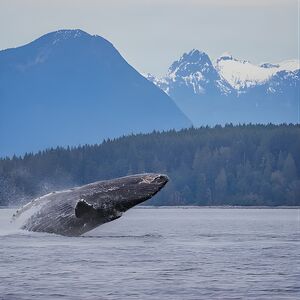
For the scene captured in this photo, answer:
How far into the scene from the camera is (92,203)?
1351 inches

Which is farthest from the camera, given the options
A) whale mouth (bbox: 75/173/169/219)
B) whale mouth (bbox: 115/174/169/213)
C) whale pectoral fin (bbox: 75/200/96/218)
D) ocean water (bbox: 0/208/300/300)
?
whale mouth (bbox: 115/174/169/213)

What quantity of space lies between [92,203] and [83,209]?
1.25 ft

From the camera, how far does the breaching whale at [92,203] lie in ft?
113

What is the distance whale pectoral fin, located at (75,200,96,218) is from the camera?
3388cm

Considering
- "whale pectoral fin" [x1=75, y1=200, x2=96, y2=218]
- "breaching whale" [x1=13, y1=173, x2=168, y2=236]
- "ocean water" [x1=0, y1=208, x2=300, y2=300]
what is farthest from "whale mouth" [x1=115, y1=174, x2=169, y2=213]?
"ocean water" [x1=0, y1=208, x2=300, y2=300]

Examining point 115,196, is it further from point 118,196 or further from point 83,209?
point 83,209

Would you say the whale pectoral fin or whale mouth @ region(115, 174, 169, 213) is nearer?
the whale pectoral fin

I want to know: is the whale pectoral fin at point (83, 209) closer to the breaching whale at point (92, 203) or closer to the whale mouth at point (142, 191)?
the breaching whale at point (92, 203)

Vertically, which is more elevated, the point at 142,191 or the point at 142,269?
the point at 142,191

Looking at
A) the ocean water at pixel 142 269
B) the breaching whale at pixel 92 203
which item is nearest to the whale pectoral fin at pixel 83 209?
the breaching whale at pixel 92 203

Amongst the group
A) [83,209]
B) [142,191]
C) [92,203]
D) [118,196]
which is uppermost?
[142,191]

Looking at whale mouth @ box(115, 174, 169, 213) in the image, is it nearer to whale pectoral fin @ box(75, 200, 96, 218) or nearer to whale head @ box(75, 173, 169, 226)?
whale head @ box(75, 173, 169, 226)

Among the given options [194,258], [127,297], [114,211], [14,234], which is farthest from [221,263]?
[14,234]

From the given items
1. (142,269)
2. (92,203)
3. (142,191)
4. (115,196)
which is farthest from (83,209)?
(142,269)
